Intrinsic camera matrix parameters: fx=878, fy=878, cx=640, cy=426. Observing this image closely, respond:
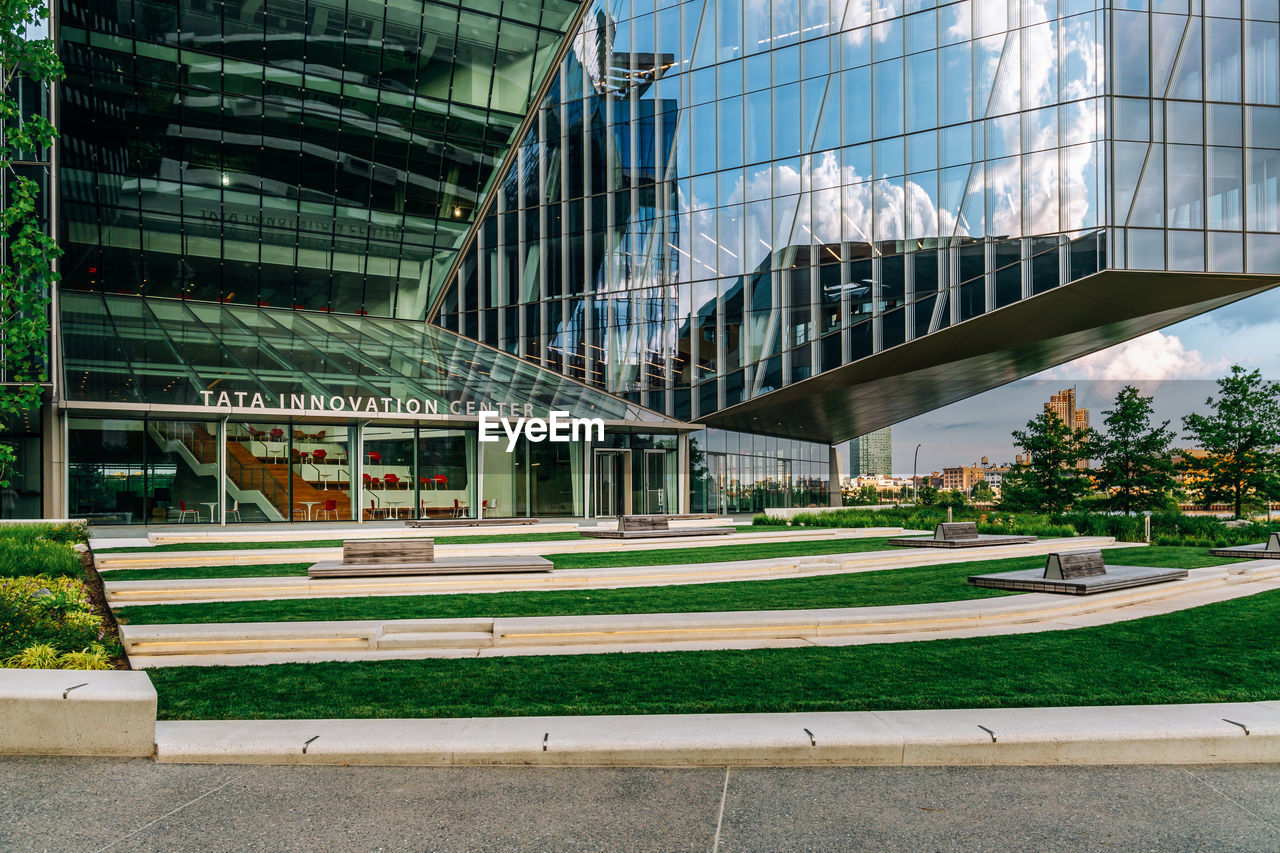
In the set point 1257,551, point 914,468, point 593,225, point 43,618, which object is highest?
point 593,225

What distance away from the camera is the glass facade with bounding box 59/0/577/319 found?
28891mm

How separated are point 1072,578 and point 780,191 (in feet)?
81.8

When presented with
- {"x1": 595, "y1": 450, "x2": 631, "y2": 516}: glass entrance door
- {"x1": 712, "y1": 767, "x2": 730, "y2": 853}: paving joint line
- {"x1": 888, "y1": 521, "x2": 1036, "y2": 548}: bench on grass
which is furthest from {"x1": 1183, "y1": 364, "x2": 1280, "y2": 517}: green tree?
{"x1": 712, "y1": 767, "x2": 730, "y2": 853}: paving joint line

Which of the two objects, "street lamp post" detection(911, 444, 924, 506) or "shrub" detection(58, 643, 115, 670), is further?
"street lamp post" detection(911, 444, 924, 506)

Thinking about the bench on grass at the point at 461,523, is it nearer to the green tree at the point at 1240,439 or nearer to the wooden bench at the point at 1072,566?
the wooden bench at the point at 1072,566

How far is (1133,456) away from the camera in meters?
37.6

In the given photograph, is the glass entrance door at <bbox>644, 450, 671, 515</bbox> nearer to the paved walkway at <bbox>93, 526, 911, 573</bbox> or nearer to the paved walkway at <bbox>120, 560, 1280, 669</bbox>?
the paved walkway at <bbox>93, 526, 911, 573</bbox>

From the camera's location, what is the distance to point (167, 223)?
32.8 metres

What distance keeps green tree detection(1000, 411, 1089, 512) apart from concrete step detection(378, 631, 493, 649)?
34.5 metres

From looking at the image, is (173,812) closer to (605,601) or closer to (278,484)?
(605,601)

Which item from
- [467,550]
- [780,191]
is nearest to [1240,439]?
[780,191]

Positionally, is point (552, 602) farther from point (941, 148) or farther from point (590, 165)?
point (590, 165)

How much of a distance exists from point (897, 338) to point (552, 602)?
23898 mm

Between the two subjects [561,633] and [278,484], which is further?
[278,484]
